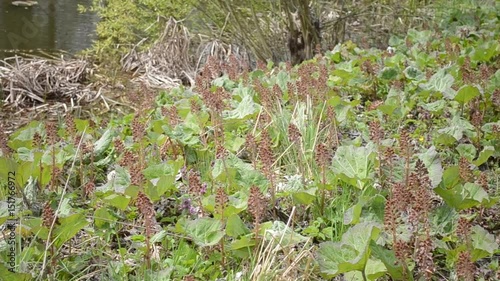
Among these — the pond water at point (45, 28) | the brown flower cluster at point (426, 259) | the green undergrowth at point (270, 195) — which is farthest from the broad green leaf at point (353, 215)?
the pond water at point (45, 28)

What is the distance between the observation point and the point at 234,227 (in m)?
1.82

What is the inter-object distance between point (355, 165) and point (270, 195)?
304 millimetres

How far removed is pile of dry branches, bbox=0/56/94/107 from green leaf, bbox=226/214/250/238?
13.1 ft

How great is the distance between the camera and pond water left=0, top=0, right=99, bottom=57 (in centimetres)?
751

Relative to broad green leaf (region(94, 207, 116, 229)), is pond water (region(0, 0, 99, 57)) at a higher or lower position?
lower

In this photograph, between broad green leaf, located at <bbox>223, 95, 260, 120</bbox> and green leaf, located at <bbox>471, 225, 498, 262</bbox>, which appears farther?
broad green leaf, located at <bbox>223, 95, 260, 120</bbox>

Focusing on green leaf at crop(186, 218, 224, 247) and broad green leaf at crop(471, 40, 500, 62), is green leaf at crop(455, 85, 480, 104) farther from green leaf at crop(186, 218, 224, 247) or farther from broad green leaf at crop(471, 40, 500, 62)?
green leaf at crop(186, 218, 224, 247)

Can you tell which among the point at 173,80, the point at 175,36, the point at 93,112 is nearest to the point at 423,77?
the point at 93,112

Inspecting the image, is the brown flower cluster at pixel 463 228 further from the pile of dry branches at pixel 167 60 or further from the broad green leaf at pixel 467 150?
the pile of dry branches at pixel 167 60

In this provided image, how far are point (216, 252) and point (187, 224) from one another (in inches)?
4.8

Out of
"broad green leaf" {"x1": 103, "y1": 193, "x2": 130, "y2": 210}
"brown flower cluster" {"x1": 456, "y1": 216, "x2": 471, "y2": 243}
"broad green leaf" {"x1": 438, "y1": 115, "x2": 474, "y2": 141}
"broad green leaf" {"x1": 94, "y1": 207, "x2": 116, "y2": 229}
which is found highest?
"brown flower cluster" {"x1": 456, "y1": 216, "x2": 471, "y2": 243}

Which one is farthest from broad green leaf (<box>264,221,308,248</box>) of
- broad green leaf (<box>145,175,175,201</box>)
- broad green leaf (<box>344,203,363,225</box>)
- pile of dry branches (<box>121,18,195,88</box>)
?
pile of dry branches (<box>121,18,195,88</box>)

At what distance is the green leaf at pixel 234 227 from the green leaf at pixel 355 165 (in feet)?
1.44

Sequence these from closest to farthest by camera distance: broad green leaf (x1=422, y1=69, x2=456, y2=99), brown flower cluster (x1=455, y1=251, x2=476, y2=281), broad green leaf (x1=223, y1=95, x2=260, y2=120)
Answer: brown flower cluster (x1=455, y1=251, x2=476, y2=281), broad green leaf (x1=223, y1=95, x2=260, y2=120), broad green leaf (x1=422, y1=69, x2=456, y2=99)
